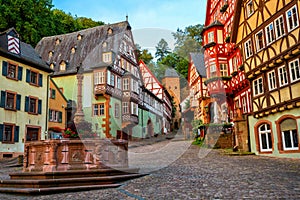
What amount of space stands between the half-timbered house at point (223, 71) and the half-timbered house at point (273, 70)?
567 centimetres

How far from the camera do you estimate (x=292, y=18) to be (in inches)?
596

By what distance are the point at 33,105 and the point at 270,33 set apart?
19.6 m

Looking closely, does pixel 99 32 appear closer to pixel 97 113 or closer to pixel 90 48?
pixel 90 48

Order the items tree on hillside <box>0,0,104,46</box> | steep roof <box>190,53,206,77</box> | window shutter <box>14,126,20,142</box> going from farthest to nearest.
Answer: tree on hillside <box>0,0,104,46</box> < steep roof <box>190,53,206,77</box> < window shutter <box>14,126,20,142</box>

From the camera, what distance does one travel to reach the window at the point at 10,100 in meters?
23.2

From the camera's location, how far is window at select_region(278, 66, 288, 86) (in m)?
15.8

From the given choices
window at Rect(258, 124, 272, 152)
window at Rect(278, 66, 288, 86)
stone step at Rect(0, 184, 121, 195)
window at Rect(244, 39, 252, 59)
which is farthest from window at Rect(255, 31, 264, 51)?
stone step at Rect(0, 184, 121, 195)

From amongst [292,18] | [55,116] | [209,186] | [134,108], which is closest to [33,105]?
[55,116]

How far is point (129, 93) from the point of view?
3378 centimetres

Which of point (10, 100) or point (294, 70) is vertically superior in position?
point (10, 100)

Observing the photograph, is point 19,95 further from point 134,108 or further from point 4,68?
point 134,108

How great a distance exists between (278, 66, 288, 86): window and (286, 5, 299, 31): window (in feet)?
6.62

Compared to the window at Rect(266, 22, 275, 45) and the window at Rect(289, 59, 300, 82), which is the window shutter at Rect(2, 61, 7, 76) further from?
the window at Rect(289, 59, 300, 82)

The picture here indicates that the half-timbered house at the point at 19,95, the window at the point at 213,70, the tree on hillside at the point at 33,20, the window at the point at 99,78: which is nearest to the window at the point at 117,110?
the window at the point at 99,78
